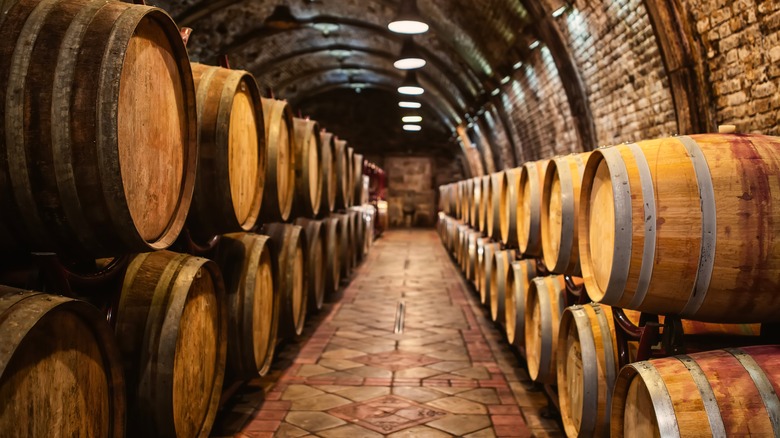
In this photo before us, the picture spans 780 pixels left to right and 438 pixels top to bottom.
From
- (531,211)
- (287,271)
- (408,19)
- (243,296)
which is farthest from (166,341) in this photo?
(408,19)

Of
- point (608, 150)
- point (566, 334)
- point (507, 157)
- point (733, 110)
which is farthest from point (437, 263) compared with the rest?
point (608, 150)

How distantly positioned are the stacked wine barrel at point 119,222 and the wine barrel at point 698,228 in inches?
71.6

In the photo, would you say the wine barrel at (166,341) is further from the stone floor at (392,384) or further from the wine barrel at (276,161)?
the wine barrel at (276,161)

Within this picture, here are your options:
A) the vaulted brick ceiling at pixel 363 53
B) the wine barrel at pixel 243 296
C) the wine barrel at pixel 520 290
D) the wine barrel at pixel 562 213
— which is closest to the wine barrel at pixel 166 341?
the wine barrel at pixel 243 296

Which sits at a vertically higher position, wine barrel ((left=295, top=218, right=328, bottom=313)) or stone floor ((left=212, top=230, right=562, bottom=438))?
wine barrel ((left=295, top=218, right=328, bottom=313))

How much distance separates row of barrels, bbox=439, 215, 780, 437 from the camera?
6.23ft

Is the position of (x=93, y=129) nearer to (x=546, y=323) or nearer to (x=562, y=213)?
(x=562, y=213)

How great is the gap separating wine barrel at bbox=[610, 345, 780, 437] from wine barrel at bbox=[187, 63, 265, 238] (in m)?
2.21

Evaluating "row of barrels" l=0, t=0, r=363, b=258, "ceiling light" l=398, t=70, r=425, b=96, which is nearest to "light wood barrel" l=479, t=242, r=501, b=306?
"row of barrels" l=0, t=0, r=363, b=258

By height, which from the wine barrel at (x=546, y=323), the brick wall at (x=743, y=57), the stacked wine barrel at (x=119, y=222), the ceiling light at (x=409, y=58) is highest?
the ceiling light at (x=409, y=58)

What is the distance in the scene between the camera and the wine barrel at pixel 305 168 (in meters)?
5.64

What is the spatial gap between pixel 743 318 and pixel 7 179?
2.52 m

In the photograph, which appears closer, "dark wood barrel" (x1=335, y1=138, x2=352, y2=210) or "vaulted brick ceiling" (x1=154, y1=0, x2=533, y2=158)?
"dark wood barrel" (x1=335, y1=138, x2=352, y2=210)

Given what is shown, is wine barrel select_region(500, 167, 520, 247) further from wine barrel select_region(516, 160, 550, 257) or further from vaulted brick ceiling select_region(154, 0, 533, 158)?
vaulted brick ceiling select_region(154, 0, 533, 158)
